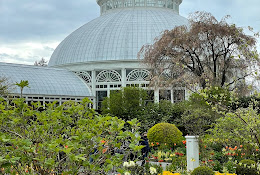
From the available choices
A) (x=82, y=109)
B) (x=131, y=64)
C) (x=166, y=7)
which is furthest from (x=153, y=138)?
(x=166, y=7)

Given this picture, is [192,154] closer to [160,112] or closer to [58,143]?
[58,143]

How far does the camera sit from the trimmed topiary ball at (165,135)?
637 inches

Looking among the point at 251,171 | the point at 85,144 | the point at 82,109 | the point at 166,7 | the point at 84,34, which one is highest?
the point at 166,7

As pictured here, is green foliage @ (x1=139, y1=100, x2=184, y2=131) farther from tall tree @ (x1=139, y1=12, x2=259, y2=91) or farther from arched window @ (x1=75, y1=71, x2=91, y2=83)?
arched window @ (x1=75, y1=71, x2=91, y2=83)

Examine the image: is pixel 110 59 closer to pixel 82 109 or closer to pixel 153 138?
pixel 153 138

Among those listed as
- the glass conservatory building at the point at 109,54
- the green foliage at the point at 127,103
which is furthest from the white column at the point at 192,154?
the glass conservatory building at the point at 109,54

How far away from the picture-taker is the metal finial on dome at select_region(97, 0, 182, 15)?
43188mm

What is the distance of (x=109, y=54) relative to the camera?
3547 centimetres

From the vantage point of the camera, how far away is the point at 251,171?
9875 mm

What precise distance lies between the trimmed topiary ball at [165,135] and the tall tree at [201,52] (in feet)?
17.3

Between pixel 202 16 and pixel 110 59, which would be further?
pixel 110 59

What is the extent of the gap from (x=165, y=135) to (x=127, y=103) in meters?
7.60

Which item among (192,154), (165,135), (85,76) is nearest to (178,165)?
(192,154)

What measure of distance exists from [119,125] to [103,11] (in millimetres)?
43015
